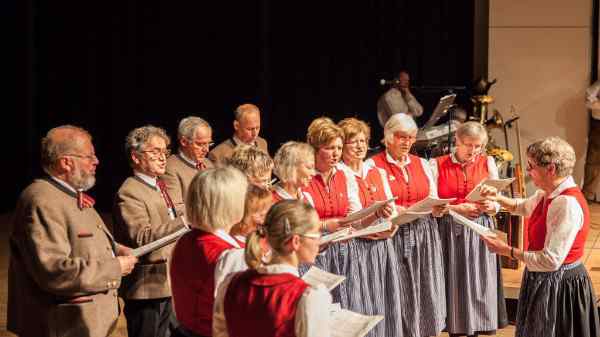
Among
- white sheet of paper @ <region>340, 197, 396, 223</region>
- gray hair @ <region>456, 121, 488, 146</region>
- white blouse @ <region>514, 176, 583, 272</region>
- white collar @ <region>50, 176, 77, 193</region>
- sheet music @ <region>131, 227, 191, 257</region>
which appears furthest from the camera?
gray hair @ <region>456, 121, 488, 146</region>

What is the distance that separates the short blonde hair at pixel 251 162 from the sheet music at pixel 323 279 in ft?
1.93

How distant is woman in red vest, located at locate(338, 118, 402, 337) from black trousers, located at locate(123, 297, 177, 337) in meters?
1.02

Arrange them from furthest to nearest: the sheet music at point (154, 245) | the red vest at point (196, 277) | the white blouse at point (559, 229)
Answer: the white blouse at point (559, 229), the sheet music at point (154, 245), the red vest at point (196, 277)

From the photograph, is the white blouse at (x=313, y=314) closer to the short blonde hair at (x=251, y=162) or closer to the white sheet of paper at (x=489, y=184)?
the short blonde hair at (x=251, y=162)

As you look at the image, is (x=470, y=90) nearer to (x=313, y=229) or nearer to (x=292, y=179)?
(x=292, y=179)

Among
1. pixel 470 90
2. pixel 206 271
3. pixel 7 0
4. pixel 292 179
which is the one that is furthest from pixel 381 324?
pixel 7 0

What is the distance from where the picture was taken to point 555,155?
3584 mm

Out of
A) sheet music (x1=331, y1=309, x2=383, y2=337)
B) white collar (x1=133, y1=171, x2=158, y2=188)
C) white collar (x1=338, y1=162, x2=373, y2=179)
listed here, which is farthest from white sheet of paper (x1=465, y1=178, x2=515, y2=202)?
sheet music (x1=331, y1=309, x2=383, y2=337)

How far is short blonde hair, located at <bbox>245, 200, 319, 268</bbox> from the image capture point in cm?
236

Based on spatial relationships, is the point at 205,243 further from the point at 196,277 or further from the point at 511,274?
the point at 511,274

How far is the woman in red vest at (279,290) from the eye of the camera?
2.25m

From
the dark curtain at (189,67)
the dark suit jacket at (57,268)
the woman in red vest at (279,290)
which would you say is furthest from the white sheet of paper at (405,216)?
the dark curtain at (189,67)

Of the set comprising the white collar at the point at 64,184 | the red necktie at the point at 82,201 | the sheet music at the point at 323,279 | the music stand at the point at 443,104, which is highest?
the music stand at the point at 443,104

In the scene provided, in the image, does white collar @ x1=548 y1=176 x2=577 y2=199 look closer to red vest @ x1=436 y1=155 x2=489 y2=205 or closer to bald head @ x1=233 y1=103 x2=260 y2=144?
red vest @ x1=436 y1=155 x2=489 y2=205
